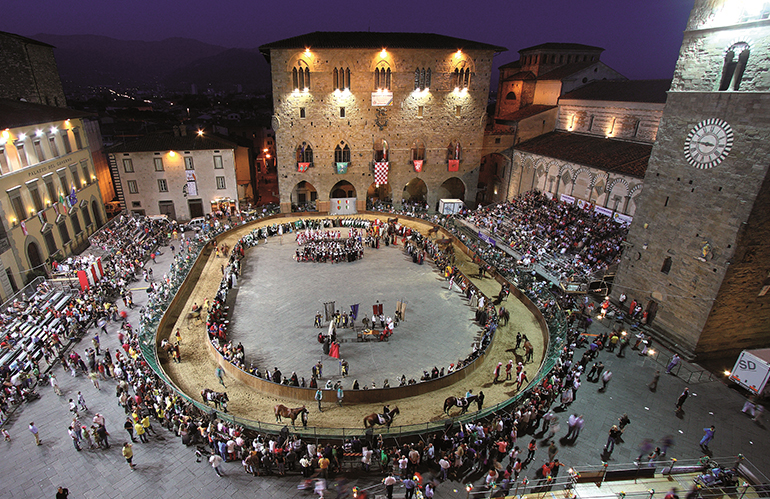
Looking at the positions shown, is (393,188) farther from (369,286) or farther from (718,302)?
(718,302)

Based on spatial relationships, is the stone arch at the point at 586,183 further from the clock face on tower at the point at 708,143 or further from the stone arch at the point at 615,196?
the clock face on tower at the point at 708,143

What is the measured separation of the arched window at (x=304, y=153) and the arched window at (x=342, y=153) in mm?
2597

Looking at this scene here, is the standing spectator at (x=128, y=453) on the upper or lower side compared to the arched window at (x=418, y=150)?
lower

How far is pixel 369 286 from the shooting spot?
2655 centimetres

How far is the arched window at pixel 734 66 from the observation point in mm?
17109

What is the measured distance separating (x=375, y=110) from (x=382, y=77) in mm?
3208

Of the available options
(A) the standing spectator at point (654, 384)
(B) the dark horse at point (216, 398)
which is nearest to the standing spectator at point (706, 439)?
(A) the standing spectator at point (654, 384)

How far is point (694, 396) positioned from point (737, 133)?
11752 mm

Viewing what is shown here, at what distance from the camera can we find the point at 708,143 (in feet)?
60.4

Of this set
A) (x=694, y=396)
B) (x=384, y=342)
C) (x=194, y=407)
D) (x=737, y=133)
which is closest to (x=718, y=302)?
(x=694, y=396)

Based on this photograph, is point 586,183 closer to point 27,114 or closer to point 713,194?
point 713,194

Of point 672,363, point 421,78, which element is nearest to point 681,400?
point 672,363

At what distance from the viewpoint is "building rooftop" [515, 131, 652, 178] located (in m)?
28.7

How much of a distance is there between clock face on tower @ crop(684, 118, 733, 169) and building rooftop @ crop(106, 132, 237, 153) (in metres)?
36.6
